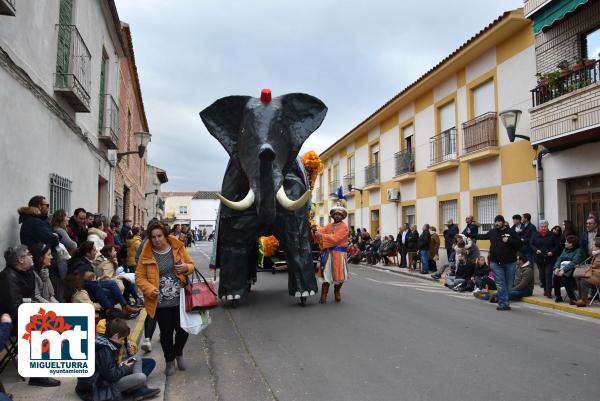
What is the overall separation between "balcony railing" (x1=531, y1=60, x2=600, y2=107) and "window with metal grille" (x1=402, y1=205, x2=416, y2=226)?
8890 mm

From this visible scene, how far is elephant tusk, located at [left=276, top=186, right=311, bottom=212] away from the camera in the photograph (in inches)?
266

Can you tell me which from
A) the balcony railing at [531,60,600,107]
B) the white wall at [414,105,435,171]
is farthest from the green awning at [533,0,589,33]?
the white wall at [414,105,435,171]

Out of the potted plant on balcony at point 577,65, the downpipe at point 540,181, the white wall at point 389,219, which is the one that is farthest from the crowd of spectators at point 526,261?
the white wall at point 389,219

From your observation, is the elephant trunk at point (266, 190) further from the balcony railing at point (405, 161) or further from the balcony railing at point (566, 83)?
the balcony railing at point (405, 161)

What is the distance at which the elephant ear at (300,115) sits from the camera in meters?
7.30

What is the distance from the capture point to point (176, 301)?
4.47 metres

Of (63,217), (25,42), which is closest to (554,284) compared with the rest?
(63,217)

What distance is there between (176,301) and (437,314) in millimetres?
4507

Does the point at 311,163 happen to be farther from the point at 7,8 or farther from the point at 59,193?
the point at 7,8

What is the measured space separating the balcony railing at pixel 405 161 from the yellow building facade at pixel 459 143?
0.13 ft

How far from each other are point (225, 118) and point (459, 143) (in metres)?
11.1

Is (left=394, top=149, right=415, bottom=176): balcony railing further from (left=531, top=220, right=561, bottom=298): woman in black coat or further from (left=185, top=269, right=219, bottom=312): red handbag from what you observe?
(left=185, top=269, right=219, bottom=312): red handbag

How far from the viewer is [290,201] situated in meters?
6.96

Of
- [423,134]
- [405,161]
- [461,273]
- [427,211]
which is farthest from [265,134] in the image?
[405,161]
